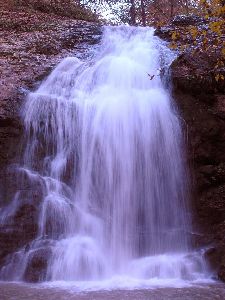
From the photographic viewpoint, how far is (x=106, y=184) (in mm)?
7539

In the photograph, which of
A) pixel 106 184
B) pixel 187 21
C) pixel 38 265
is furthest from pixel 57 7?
pixel 38 265

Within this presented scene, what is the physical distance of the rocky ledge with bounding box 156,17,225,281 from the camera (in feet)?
23.0

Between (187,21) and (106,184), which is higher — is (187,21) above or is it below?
above

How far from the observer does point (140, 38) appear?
1280 centimetres

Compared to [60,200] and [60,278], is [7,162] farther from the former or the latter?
[60,278]

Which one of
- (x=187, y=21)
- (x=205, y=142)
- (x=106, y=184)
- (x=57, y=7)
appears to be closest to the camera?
(x=106, y=184)

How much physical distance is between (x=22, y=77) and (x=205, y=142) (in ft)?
15.0

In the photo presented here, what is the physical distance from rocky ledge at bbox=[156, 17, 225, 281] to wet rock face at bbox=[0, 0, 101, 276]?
2.81 metres

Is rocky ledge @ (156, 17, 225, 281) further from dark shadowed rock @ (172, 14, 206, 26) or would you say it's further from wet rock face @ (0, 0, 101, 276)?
dark shadowed rock @ (172, 14, 206, 26)

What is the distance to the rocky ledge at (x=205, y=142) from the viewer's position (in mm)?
7012

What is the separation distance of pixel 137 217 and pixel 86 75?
168 inches

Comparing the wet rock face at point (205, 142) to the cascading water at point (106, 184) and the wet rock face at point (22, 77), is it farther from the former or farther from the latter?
the wet rock face at point (22, 77)

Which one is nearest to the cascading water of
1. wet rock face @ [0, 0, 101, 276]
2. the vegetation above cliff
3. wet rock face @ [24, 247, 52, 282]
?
wet rock face @ [24, 247, 52, 282]

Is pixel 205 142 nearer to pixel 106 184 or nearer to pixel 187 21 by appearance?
→ pixel 106 184
